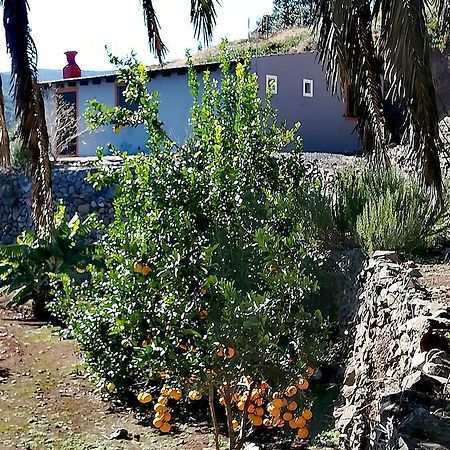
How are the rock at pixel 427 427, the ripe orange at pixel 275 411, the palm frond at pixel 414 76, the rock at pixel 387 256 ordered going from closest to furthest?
the rock at pixel 427 427, the palm frond at pixel 414 76, the ripe orange at pixel 275 411, the rock at pixel 387 256

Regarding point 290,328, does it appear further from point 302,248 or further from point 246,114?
point 246,114

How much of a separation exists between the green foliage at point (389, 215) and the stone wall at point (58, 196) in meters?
6.83

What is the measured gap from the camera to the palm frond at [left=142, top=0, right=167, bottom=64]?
7.84 m

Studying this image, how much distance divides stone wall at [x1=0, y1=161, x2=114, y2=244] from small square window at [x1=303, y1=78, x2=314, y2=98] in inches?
236

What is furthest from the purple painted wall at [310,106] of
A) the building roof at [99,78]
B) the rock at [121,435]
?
the rock at [121,435]

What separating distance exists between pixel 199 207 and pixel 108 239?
1.38 meters

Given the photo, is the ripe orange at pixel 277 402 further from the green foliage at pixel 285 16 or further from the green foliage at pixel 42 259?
the green foliage at pixel 285 16

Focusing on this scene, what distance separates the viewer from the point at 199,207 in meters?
5.39

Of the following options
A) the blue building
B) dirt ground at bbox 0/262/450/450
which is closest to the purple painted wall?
the blue building

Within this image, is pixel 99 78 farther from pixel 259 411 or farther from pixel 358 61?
pixel 358 61

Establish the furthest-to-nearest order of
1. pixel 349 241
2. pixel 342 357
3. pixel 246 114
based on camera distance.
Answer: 1. pixel 349 241
2. pixel 342 357
3. pixel 246 114

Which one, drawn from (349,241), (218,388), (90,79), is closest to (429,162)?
(218,388)

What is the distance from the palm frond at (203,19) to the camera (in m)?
6.98

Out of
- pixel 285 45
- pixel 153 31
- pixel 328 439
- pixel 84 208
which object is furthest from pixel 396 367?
pixel 285 45
